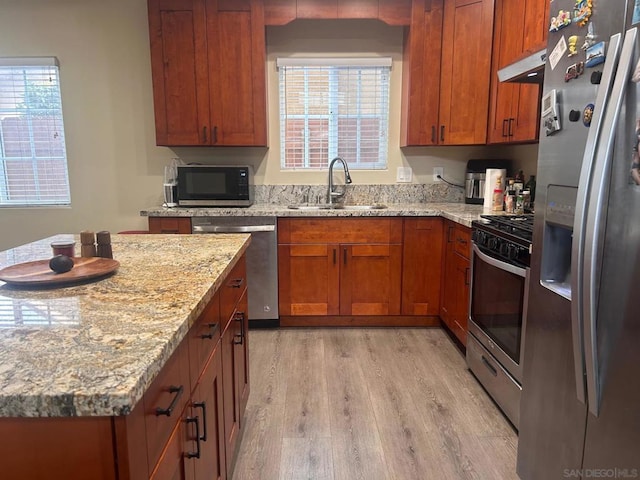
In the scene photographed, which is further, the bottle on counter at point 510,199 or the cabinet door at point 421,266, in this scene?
the cabinet door at point 421,266

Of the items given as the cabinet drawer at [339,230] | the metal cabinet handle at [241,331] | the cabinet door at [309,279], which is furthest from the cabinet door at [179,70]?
the metal cabinet handle at [241,331]

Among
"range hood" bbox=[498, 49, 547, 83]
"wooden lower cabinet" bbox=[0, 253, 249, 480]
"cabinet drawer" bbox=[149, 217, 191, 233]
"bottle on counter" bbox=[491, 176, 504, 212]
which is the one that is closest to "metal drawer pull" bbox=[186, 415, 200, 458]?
"wooden lower cabinet" bbox=[0, 253, 249, 480]

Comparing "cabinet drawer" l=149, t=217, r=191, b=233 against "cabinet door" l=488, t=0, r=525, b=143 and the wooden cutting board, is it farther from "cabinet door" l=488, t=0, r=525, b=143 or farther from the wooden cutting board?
"cabinet door" l=488, t=0, r=525, b=143

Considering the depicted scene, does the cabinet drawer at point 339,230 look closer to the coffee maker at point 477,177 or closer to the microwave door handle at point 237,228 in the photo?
the microwave door handle at point 237,228

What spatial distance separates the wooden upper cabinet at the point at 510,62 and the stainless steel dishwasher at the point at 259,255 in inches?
67.2

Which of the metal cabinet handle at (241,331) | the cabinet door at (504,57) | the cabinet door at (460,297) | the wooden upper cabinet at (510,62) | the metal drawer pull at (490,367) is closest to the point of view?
the metal cabinet handle at (241,331)

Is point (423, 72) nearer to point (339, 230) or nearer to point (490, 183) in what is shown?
point (490, 183)

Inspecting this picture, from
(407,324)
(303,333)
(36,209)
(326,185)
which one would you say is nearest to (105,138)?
(36,209)

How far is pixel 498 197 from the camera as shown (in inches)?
118

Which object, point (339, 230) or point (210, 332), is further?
point (339, 230)

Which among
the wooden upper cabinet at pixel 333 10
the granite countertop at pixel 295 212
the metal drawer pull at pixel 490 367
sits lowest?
the metal drawer pull at pixel 490 367

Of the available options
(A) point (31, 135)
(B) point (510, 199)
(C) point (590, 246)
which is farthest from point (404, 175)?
(A) point (31, 135)

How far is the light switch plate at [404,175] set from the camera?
3.61 m

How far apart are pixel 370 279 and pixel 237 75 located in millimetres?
1786
